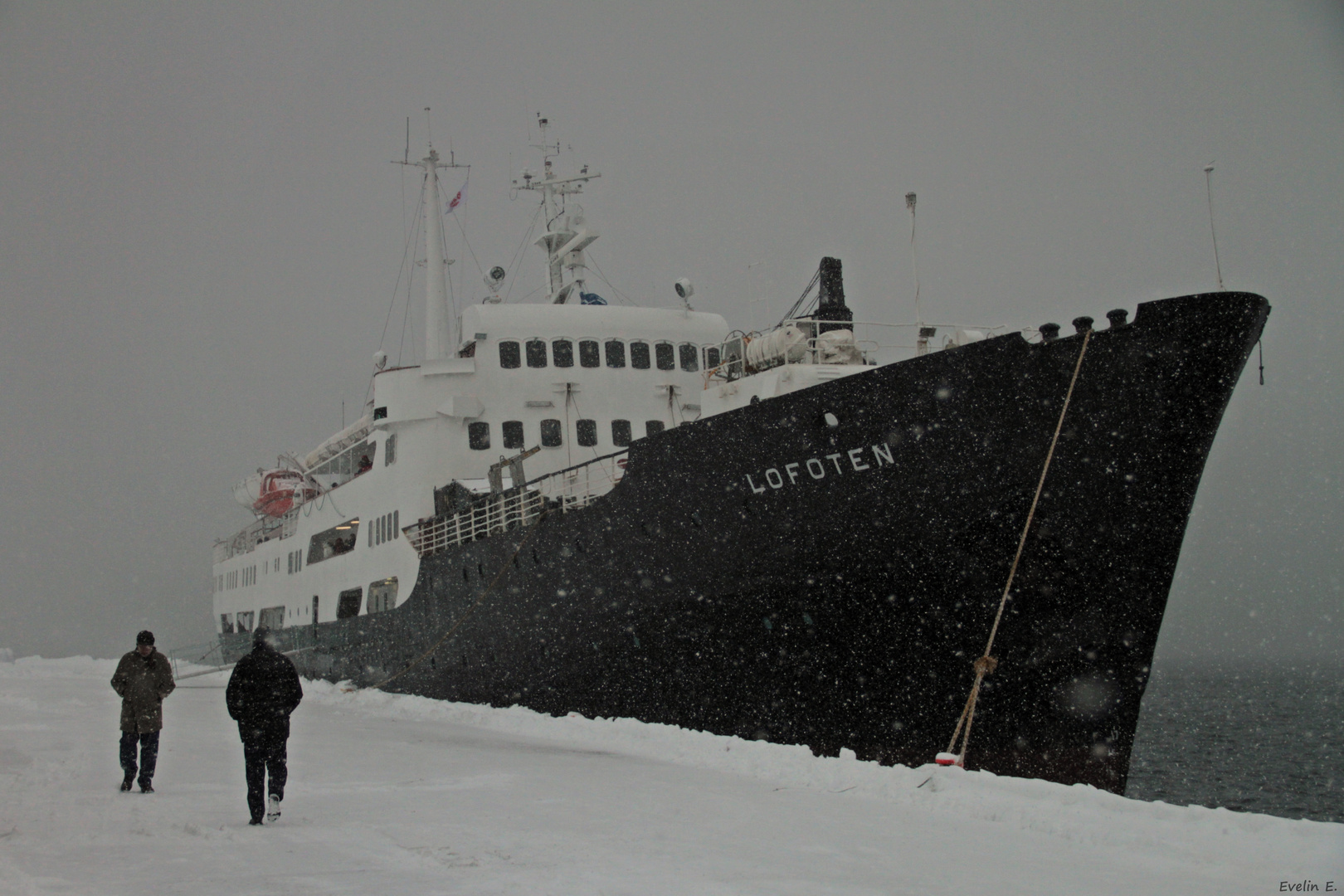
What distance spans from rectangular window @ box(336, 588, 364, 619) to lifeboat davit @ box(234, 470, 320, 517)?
9269 millimetres

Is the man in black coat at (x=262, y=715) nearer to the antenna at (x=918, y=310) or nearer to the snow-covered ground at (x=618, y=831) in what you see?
the snow-covered ground at (x=618, y=831)

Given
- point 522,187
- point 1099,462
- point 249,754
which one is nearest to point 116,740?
point 249,754

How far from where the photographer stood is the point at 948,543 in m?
10.5

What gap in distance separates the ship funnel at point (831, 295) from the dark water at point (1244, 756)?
13475mm

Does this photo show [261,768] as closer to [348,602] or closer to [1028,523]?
[1028,523]

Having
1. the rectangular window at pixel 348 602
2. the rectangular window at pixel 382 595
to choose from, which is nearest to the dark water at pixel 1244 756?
the rectangular window at pixel 382 595

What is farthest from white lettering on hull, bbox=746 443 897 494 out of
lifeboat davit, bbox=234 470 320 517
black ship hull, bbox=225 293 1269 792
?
lifeboat davit, bbox=234 470 320 517

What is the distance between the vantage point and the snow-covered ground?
5.72 meters

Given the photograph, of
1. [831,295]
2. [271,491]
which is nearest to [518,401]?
[831,295]

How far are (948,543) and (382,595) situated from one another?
44.3 feet

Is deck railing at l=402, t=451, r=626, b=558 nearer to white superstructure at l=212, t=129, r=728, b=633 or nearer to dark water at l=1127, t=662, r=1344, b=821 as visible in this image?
white superstructure at l=212, t=129, r=728, b=633

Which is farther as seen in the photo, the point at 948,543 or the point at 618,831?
the point at 948,543

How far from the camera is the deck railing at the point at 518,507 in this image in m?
15.4

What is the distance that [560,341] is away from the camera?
63.8ft
